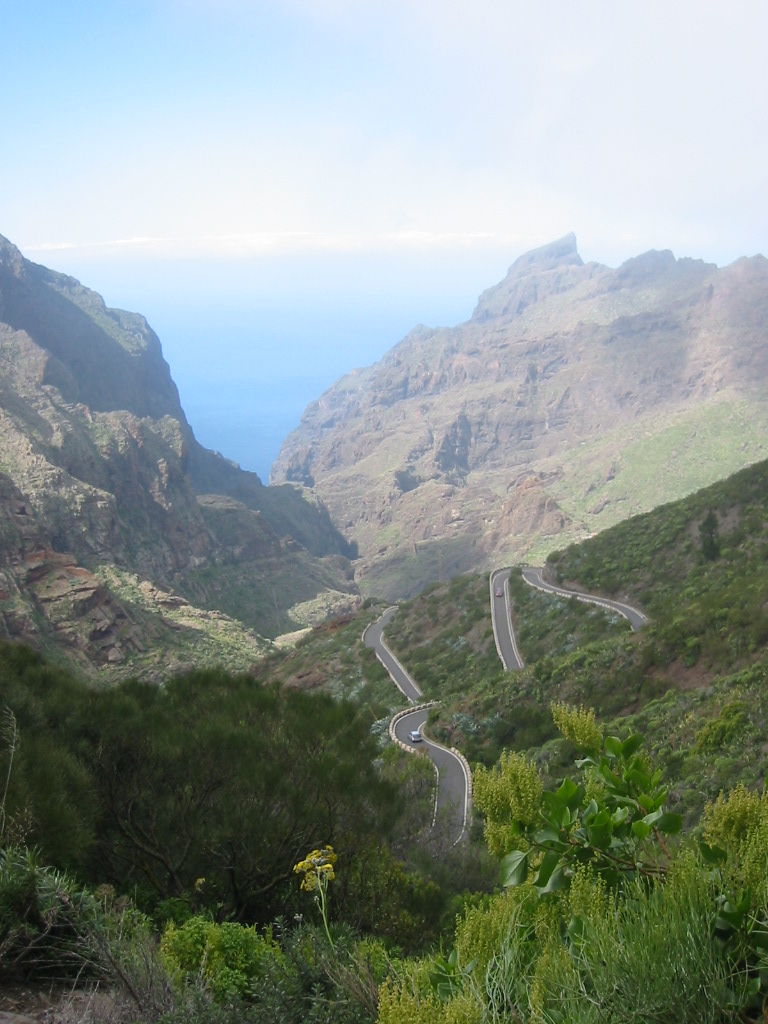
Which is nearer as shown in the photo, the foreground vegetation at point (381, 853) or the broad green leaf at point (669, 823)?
the foreground vegetation at point (381, 853)

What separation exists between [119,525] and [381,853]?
7730cm

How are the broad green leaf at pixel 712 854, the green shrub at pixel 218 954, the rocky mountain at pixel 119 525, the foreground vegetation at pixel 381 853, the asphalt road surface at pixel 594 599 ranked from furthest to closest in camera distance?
the rocky mountain at pixel 119 525
the asphalt road surface at pixel 594 599
the green shrub at pixel 218 954
the broad green leaf at pixel 712 854
the foreground vegetation at pixel 381 853

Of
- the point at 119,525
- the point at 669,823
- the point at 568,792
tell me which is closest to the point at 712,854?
the point at 669,823

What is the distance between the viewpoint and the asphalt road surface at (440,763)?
17.9 meters

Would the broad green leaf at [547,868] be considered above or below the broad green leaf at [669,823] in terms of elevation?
below

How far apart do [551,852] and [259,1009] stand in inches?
105

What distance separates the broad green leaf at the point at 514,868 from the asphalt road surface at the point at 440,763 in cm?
1204

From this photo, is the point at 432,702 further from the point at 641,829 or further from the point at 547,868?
the point at 641,829

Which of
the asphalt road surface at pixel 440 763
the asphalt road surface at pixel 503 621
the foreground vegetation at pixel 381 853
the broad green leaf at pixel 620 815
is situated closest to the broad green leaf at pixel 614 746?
the foreground vegetation at pixel 381 853

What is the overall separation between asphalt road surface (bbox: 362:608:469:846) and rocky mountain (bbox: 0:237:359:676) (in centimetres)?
1495

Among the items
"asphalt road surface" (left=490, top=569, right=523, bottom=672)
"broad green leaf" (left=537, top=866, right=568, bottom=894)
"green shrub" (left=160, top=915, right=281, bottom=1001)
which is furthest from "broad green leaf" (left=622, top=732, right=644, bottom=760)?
"asphalt road surface" (left=490, top=569, right=523, bottom=672)

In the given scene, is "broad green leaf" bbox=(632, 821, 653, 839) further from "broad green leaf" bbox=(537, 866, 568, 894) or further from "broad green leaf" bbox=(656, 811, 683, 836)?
"broad green leaf" bbox=(537, 866, 568, 894)

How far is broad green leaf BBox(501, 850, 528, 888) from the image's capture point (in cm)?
404

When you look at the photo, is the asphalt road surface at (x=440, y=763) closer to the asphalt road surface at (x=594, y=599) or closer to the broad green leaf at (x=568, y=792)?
the asphalt road surface at (x=594, y=599)
